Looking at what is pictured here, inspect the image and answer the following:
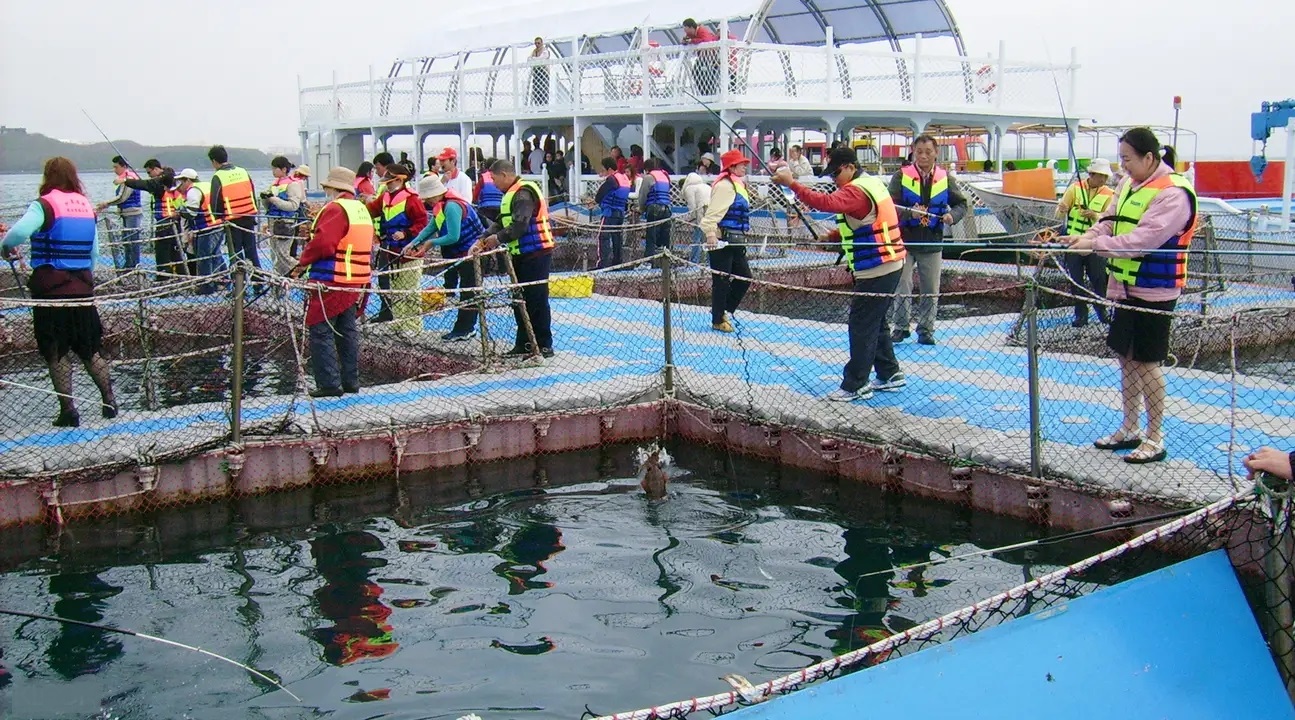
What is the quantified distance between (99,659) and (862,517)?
4499 millimetres

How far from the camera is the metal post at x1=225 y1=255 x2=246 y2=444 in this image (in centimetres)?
763

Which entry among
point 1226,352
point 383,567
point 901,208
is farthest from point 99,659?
point 1226,352

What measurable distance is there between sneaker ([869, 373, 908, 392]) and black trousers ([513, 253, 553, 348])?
2.95 metres

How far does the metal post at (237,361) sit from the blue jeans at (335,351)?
1.05 m

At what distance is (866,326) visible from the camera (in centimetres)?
852

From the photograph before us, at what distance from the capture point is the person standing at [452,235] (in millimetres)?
11203

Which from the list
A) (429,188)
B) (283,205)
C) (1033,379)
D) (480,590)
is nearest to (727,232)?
(429,188)

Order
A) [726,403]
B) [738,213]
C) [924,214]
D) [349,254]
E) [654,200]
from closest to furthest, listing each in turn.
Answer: [349,254] < [726,403] < [924,214] < [738,213] < [654,200]

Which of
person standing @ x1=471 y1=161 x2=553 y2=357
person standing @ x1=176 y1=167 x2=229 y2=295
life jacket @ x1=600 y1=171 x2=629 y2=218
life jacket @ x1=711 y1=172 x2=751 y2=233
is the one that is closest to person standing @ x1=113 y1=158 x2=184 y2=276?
person standing @ x1=176 y1=167 x2=229 y2=295

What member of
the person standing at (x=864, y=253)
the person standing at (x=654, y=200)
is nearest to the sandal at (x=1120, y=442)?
the person standing at (x=864, y=253)

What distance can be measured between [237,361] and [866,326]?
4.39 m

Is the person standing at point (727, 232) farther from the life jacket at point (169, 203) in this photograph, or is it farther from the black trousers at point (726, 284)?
the life jacket at point (169, 203)

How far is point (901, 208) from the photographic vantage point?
1026cm

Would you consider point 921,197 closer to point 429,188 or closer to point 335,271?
point 429,188
